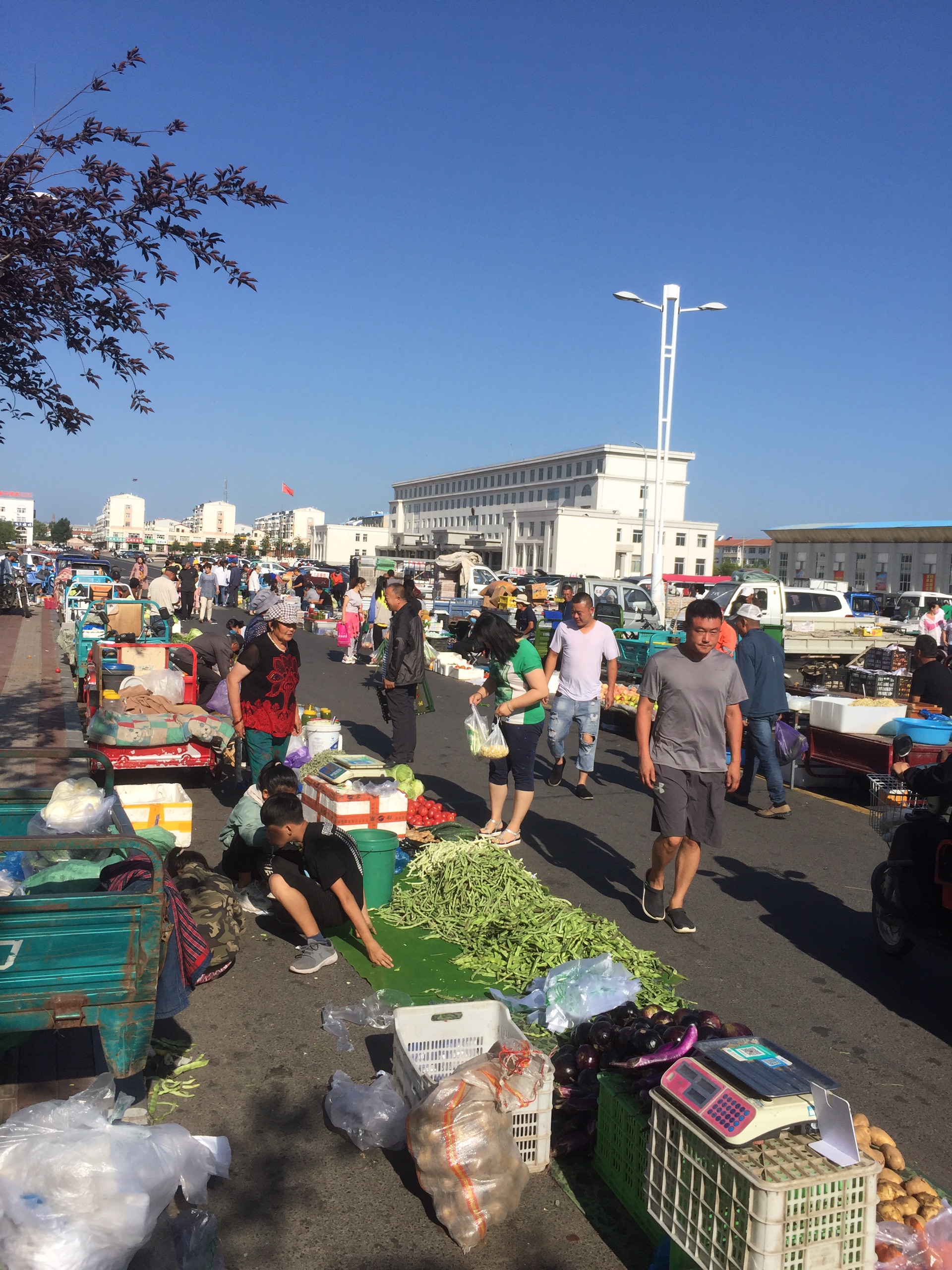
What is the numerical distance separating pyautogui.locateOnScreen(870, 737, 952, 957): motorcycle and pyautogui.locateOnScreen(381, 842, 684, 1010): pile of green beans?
137cm

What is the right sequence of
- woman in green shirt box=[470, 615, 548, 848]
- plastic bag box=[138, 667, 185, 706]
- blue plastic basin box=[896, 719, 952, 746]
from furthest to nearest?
plastic bag box=[138, 667, 185, 706], blue plastic basin box=[896, 719, 952, 746], woman in green shirt box=[470, 615, 548, 848]

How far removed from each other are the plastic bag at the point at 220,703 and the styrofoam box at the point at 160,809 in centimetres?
320

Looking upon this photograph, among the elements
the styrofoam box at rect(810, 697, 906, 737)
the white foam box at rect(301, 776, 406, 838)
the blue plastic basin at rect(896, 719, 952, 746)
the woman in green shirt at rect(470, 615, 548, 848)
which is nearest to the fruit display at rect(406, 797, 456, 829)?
the woman in green shirt at rect(470, 615, 548, 848)

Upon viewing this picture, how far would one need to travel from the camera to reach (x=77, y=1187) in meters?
2.66

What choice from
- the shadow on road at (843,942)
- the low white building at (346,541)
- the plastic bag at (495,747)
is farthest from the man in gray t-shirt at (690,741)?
the low white building at (346,541)

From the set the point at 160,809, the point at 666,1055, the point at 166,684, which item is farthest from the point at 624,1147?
the point at 166,684

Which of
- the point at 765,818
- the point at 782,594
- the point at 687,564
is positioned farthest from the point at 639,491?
the point at 765,818

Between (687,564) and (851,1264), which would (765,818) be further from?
(687,564)

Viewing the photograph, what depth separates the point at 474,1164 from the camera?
3.21 m

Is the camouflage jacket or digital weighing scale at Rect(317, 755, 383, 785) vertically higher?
digital weighing scale at Rect(317, 755, 383, 785)

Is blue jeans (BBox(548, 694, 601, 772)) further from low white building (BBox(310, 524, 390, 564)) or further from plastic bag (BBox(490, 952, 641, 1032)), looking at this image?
low white building (BBox(310, 524, 390, 564))

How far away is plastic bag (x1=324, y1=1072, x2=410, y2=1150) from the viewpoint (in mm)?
3670

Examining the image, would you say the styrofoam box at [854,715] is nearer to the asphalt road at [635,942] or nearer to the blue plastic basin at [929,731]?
the blue plastic basin at [929,731]

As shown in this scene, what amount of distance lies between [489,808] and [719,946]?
3579mm
